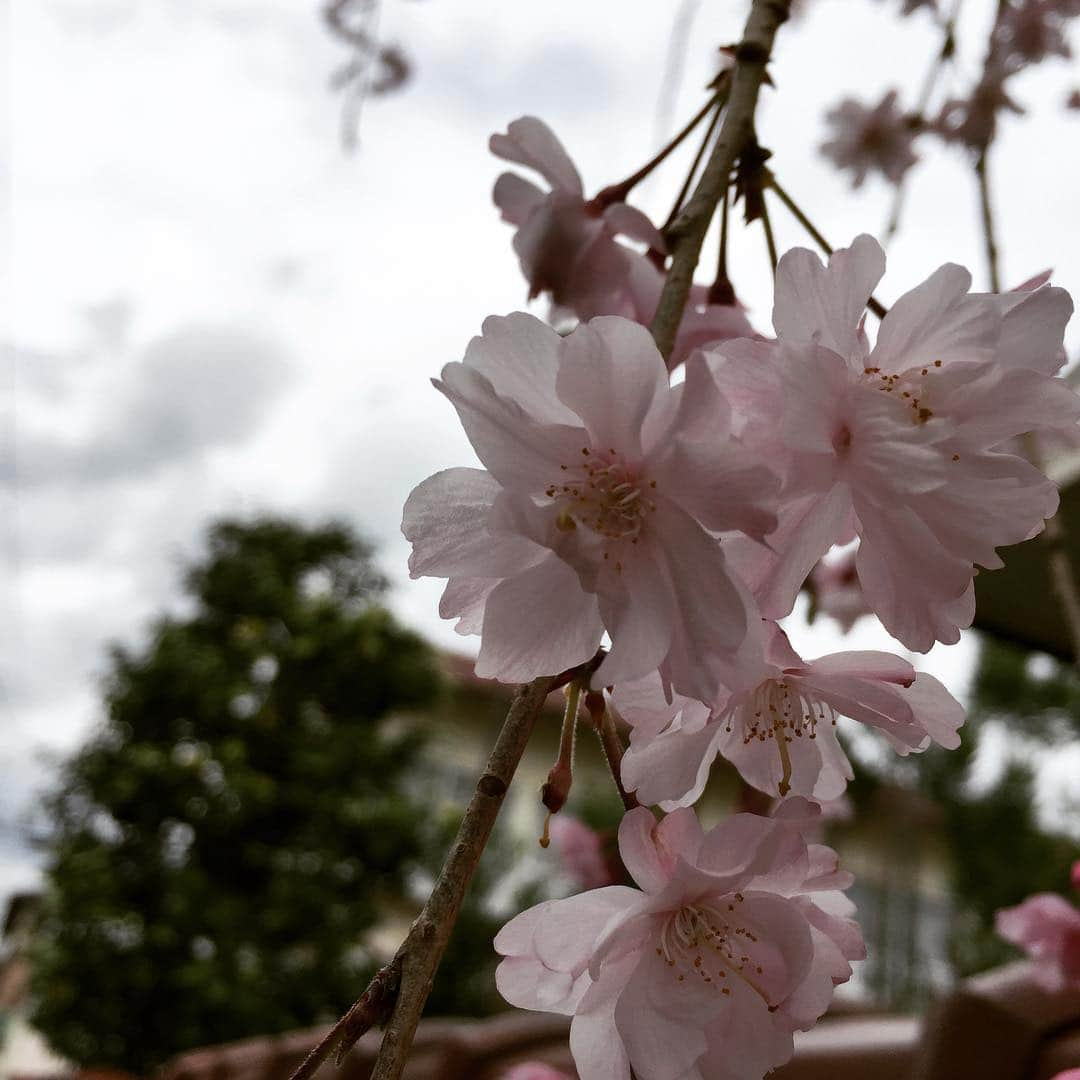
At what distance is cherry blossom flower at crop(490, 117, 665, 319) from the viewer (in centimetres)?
50

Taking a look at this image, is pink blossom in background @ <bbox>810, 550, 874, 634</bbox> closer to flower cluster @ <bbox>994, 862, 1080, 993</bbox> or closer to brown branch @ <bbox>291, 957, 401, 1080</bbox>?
flower cluster @ <bbox>994, 862, 1080, 993</bbox>

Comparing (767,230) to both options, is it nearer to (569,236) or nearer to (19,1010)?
(569,236)

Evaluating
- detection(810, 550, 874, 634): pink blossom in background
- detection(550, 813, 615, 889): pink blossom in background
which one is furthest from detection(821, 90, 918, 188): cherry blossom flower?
detection(550, 813, 615, 889): pink blossom in background

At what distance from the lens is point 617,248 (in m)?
0.50

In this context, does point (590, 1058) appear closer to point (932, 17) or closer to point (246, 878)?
point (932, 17)

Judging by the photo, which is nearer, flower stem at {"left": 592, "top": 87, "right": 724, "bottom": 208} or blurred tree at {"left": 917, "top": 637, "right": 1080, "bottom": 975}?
flower stem at {"left": 592, "top": 87, "right": 724, "bottom": 208}

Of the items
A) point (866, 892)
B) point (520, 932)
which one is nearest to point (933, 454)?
point (520, 932)

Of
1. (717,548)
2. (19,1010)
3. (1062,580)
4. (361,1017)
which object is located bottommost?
(361,1017)

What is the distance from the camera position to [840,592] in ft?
5.10

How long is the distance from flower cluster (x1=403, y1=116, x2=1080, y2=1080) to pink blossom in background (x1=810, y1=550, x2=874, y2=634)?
1.10 meters

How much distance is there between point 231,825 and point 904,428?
438 cm

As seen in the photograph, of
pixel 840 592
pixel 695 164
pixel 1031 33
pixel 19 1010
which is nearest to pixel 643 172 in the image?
pixel 695 164

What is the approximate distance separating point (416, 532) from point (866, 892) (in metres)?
8.35

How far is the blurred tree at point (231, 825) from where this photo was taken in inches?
154
